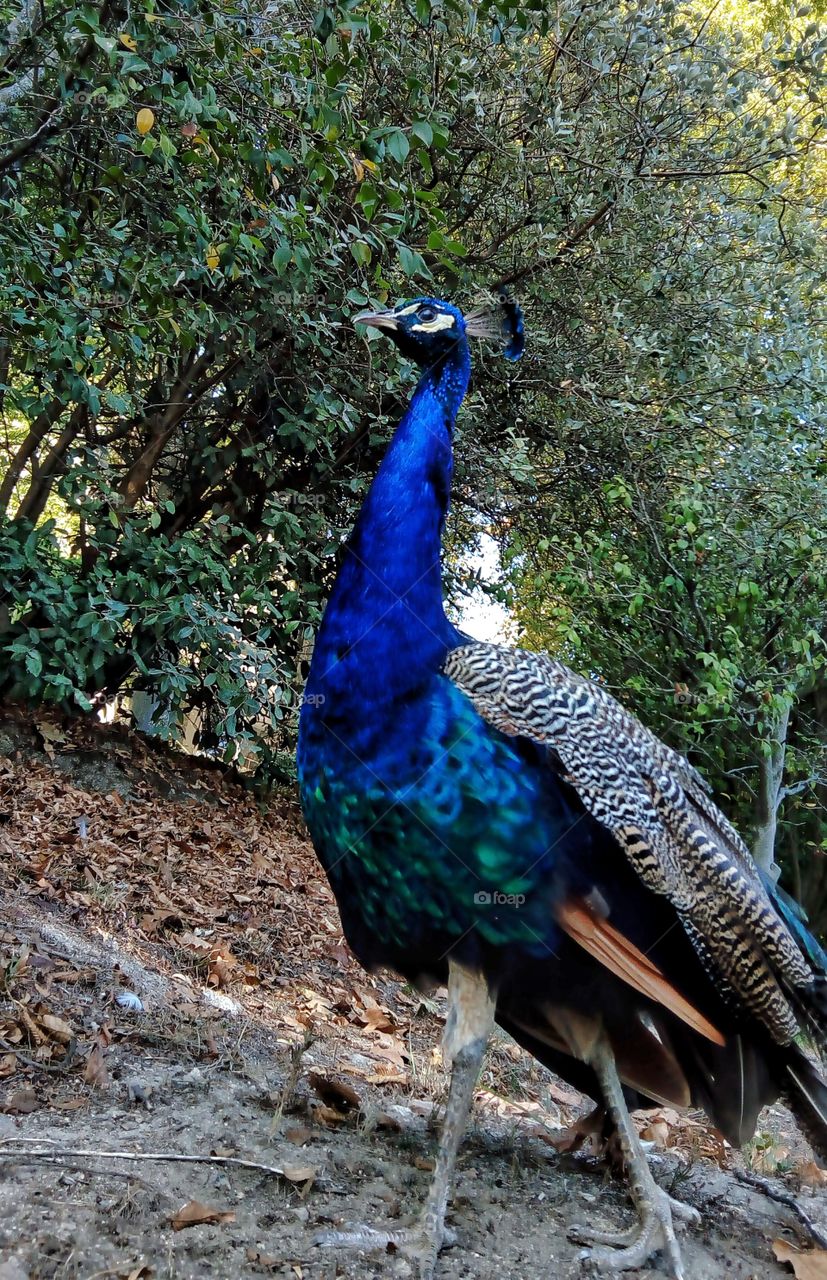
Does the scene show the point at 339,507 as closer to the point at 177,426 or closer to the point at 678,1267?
the point at 177,426

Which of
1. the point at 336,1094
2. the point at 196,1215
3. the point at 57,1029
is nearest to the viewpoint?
the point at 196,1215

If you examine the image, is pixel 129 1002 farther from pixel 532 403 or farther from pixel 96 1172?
pixel 532 403

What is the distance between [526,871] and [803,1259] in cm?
124

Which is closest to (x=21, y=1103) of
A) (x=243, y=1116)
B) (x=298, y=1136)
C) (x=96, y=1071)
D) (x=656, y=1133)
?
(x=96, y=1071)

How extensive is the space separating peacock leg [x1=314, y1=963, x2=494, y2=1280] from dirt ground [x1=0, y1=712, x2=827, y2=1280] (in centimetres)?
5

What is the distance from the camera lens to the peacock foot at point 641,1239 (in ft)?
7.36

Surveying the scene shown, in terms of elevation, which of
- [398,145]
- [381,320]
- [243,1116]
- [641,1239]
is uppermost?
[398,145]

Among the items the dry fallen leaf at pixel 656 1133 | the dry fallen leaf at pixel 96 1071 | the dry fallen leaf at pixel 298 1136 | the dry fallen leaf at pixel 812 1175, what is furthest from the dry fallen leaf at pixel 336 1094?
the dry fallen leaf at pixel 812 1175

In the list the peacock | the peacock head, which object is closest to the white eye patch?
the peacock head

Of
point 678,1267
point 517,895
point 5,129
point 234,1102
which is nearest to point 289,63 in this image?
point 5,129

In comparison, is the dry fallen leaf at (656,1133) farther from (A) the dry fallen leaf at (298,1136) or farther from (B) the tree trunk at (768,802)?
(B) the tree trunk at (768,802)

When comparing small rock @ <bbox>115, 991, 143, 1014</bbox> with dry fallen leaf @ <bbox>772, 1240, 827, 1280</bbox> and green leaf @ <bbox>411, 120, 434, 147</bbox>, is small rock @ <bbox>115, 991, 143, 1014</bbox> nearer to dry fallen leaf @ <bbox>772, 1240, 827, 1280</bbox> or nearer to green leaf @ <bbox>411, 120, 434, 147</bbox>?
dry fallen leaf @ <bbox>772, 1240, 827, 1280</bbox>

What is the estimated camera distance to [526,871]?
2.22 metres

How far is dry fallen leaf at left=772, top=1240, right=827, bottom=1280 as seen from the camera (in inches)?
93.8
